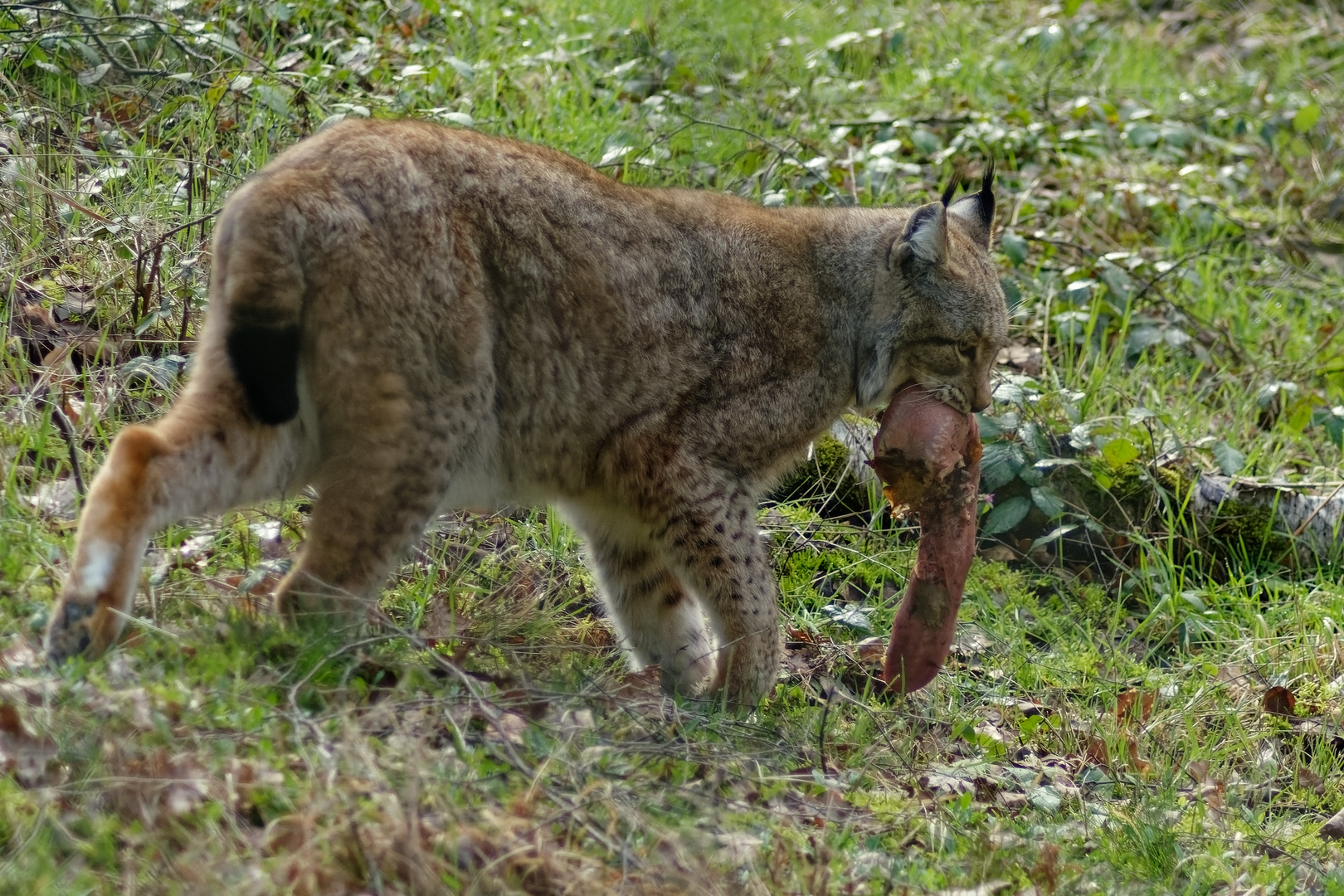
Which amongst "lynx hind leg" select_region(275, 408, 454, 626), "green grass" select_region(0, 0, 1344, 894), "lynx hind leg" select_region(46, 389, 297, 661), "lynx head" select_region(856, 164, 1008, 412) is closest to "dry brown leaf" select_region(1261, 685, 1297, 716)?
"green grass" select_region(0, 0, 1344, 894)

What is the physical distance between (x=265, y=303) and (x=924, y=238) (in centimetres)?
248

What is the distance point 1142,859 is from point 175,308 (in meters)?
4.05

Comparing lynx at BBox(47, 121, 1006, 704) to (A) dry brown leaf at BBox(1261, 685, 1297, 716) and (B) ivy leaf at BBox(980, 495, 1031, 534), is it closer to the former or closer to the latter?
(B) ivy leaf at BBox(980, 495, 1031, 534)

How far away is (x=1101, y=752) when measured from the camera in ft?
16.7

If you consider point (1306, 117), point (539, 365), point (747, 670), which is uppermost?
point (539, 365)

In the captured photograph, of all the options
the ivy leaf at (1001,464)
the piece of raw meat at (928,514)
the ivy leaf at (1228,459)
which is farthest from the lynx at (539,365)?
the ivy leaf at (1228,459)

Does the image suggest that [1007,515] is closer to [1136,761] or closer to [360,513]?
[1136,761]

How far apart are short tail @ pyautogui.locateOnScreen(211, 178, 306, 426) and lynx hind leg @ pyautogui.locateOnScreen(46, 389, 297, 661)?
0.11 metres

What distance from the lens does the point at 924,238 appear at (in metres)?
5.11

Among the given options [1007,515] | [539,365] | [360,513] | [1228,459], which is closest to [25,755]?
[360,513]

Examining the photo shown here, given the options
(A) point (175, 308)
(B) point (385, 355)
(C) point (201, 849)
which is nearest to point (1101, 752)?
(B) point (385, 355)

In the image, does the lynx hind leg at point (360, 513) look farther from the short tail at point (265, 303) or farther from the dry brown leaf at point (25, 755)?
the dry brown leaf at point (25, 755)

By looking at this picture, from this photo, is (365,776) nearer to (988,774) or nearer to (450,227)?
(450,227)

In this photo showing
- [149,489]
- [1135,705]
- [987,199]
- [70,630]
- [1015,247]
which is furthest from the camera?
[1015,247]
